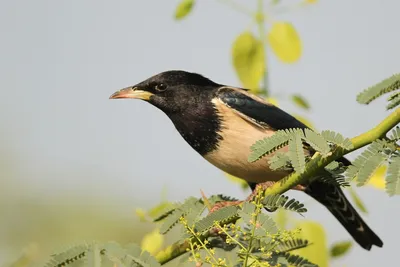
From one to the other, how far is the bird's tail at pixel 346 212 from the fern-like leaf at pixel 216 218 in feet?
5.82

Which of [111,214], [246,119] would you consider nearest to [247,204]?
[246,119]

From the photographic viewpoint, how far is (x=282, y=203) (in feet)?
10.8

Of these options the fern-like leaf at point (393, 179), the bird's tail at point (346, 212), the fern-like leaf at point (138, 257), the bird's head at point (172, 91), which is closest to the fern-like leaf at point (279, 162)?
the fern-like leaf at point (393, 179)

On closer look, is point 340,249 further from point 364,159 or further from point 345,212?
point 364,159

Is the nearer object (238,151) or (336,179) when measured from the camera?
(336,179)

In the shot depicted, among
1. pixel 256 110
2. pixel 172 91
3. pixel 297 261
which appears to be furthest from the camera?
pixel 172 91

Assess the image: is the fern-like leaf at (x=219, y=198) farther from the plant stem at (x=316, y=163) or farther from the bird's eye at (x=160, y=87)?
the bird's eye at (x=160, y=87)

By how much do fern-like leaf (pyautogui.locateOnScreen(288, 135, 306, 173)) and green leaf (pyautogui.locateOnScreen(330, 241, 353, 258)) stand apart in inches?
52.3

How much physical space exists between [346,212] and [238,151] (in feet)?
2.66

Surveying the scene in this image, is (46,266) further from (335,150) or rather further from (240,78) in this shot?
(240,78)

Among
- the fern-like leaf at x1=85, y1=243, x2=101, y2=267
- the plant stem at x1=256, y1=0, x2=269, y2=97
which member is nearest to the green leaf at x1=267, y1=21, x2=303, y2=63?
the plant stem at x1=256, y1=0, x2=269, y2=97

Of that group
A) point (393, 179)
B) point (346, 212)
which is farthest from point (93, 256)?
point (346, 212)

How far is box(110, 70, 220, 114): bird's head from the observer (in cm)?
520

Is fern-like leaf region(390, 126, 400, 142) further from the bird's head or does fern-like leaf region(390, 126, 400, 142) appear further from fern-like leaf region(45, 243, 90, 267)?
the bird's head
